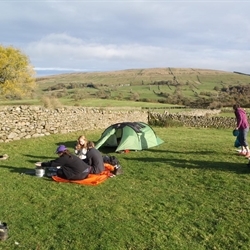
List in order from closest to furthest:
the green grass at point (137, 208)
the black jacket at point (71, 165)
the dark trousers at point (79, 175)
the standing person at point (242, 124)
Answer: the green grass at point (137, 208), the black jacket at point (71, 165), the dark trousers at point (79, 175), the standing person at point (242, 124)

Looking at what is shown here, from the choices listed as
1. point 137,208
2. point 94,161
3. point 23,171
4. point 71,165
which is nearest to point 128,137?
point 94,161

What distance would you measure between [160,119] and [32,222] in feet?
75.6

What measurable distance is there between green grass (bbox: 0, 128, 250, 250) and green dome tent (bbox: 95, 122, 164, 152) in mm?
2327

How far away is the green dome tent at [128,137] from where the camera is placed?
14617 mm

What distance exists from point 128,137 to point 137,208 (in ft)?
23.7

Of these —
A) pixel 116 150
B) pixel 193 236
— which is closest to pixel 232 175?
pixel 193 236

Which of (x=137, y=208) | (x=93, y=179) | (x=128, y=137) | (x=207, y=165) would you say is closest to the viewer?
(x=137, y=208)

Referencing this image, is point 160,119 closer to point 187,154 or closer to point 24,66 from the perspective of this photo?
point 187,154

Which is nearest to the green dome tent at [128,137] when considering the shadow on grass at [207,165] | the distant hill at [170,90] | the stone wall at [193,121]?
the shadow on grass at [207,165]

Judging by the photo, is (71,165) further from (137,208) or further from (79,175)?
(137,208)

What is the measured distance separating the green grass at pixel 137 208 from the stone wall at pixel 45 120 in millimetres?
5606

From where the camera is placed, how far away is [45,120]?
63.5 ft

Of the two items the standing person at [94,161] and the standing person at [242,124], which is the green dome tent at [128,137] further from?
the standing person at [242,124]

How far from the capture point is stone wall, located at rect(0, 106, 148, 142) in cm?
1755
